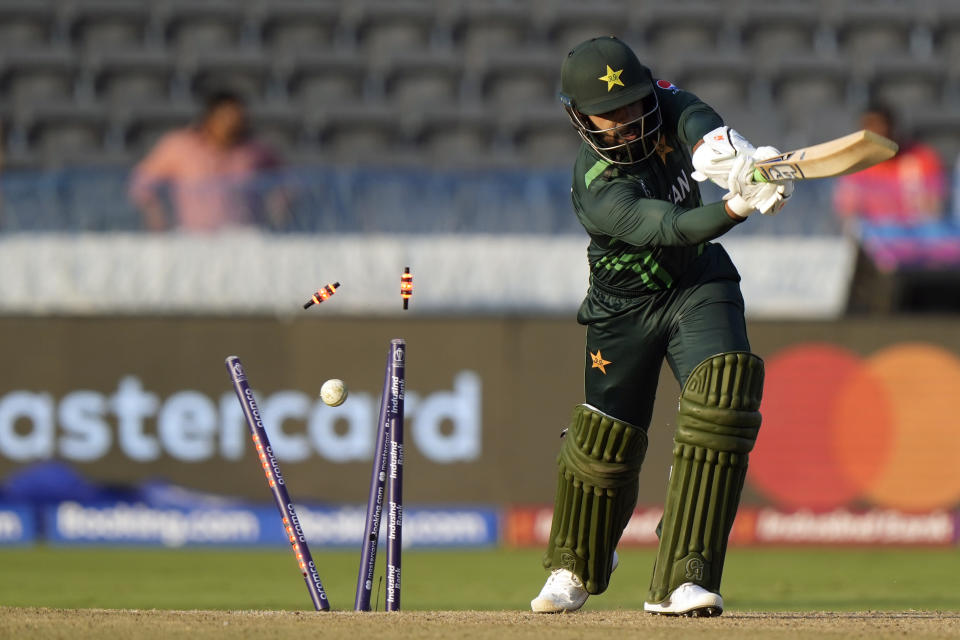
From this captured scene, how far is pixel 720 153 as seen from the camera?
16.0 feet

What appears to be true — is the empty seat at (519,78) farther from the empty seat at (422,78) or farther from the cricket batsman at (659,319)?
the cricket batsman at (659,319)

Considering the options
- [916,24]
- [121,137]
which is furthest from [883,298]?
[121,137]

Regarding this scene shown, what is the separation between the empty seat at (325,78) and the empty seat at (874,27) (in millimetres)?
4714

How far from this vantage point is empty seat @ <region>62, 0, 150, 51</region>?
14078 mm

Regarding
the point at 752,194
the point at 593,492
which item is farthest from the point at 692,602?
the point at 752,194

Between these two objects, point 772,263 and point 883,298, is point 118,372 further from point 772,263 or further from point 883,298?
point 883,298

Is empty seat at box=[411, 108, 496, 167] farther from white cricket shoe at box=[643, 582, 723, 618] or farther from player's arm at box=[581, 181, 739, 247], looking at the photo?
white cricket shoe at box=[643, 582, 723, 618]

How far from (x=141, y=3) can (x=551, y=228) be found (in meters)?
5.93

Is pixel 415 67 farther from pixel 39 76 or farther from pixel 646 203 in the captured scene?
pixel 646 203

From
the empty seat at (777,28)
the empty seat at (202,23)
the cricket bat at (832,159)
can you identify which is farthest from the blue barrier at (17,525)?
the empty seat at (777,28)

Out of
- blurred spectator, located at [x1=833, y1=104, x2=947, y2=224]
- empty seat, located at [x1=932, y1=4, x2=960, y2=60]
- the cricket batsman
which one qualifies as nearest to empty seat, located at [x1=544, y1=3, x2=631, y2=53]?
empty seat, located at [x1=932, y1=4, x2=960, y2=60]

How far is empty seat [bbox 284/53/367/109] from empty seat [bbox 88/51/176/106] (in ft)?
3.66

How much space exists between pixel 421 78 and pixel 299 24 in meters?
1.33

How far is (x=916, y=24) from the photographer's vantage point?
14727 millimetres
